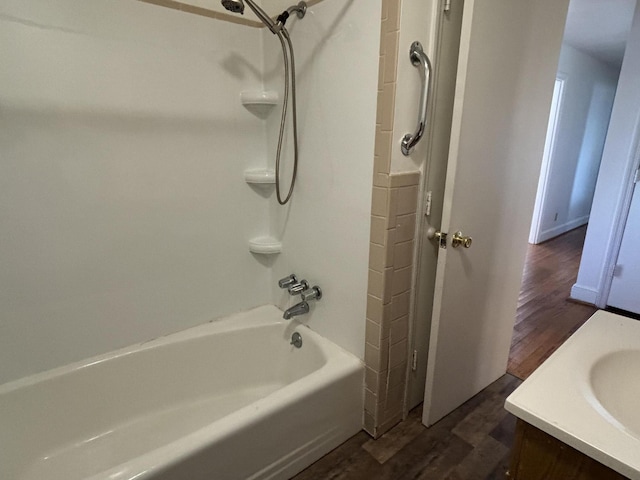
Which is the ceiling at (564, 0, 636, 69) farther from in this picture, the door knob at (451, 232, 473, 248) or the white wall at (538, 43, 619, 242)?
the door knob at (451, 232, 473, 248)

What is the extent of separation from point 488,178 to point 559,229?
4161 mm

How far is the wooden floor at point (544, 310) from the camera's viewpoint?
7.07 feet

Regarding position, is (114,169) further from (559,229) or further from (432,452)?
(559,229)

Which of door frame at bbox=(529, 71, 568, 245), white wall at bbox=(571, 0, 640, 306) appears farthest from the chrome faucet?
door frame at bbox=(529, 71, 568, 245)

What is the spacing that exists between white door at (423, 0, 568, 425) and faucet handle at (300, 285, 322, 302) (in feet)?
1.71

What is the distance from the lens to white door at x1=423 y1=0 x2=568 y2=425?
4.12 feet

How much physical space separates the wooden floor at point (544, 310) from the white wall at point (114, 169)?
6.11ft

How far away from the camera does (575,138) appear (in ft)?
14.4

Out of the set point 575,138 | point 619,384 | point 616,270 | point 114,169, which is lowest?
point 616,270

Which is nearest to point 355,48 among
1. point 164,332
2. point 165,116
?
point 165,116

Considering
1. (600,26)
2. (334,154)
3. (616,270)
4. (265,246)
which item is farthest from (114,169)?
(600,26)

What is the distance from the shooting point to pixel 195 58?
5.01 ft

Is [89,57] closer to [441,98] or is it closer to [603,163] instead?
[441,98]

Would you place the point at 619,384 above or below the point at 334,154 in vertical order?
below
